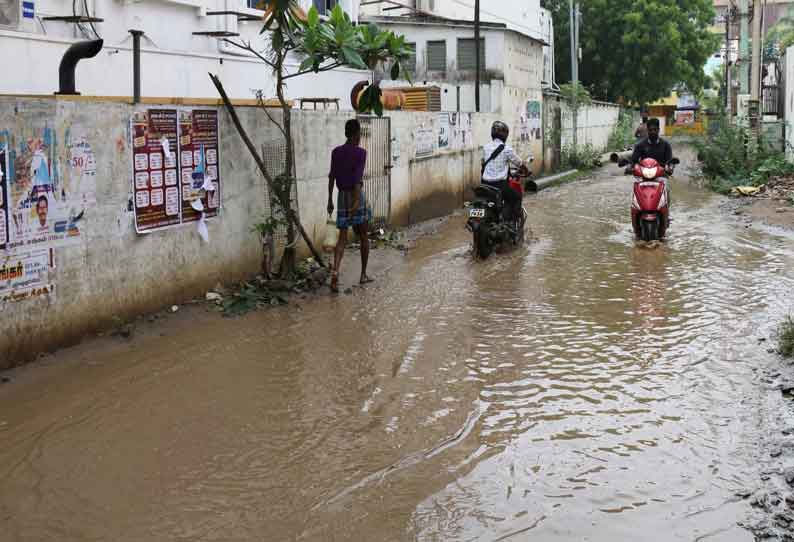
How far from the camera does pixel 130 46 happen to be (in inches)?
533

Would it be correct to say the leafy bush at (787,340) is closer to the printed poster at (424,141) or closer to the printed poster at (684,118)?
the printed poster at (424,141)

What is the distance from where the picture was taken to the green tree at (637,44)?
4656 cm

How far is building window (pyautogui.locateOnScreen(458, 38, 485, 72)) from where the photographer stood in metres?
24.2

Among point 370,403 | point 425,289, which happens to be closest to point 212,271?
point 425,289

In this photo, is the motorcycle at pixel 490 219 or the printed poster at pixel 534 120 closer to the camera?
the motorcycle at pixel 490 219

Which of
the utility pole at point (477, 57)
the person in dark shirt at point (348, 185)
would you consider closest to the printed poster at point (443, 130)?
the utility pole at point (477, 57)

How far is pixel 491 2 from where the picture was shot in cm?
3466

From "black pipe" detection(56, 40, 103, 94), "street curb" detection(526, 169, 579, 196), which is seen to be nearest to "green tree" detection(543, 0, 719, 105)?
"street curb" detection(526, 169, 579, 196)

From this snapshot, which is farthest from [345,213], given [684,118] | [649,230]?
[684,118]

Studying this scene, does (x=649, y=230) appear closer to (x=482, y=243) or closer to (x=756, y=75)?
(x=482, y=243)

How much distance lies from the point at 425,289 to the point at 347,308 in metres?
1.23

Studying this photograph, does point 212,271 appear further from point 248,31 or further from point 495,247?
point 248,31

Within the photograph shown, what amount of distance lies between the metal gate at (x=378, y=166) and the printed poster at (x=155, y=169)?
4.71m

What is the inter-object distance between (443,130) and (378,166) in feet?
13.2
